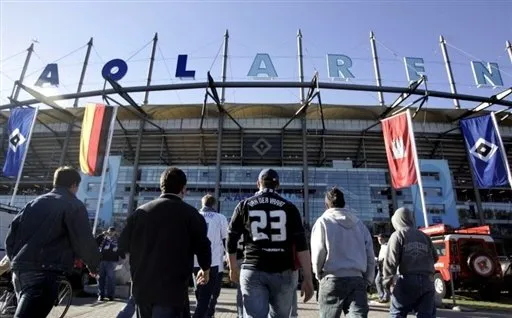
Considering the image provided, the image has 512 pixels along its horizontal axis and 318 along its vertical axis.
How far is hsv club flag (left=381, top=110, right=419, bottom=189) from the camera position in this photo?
52.2 feet

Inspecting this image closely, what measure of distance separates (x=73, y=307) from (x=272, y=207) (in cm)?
619

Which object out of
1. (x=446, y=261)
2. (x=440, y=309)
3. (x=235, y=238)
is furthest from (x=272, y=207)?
(x=446, y=261)

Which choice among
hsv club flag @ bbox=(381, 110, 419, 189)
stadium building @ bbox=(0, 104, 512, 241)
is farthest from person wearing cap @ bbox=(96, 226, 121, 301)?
stadium building @ bbox=(0, 104, 512, 241)

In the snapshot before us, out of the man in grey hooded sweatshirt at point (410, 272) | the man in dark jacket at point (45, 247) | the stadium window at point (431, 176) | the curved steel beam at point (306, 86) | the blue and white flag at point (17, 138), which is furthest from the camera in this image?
the stadium window at point (431, 176)

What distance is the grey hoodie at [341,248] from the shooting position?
3420 millimetres

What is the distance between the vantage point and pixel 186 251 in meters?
2.69

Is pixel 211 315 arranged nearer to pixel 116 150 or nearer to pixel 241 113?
pixel 241 113

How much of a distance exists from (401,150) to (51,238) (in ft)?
53.4

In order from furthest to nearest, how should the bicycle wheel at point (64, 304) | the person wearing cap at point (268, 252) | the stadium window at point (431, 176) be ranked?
the stadium window at point (431, 176)
the bicycle wheel at point (64, 304)
the person wearing cap at point (268, 252)

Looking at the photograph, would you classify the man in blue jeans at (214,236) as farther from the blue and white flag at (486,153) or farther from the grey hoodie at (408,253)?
the blue and white flag at (486,153)

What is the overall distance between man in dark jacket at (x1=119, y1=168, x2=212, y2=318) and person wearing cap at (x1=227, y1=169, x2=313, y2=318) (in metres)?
0.44

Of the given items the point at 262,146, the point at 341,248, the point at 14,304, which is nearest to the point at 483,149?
the point at 262,146

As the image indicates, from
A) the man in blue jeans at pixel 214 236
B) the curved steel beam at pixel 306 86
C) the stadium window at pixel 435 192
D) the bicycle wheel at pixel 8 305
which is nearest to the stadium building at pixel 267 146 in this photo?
the stadium window at pixel 435 192

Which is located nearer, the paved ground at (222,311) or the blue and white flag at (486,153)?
the paved ground at (222,311)
